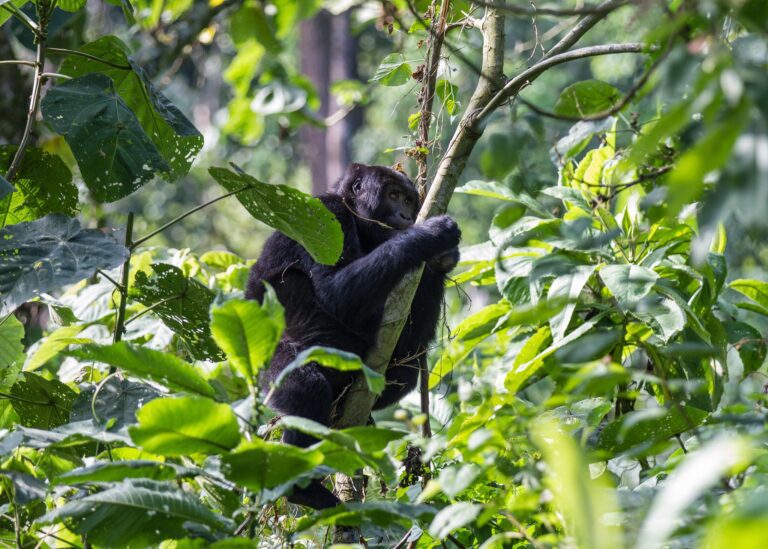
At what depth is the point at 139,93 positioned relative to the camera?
11.8 ft

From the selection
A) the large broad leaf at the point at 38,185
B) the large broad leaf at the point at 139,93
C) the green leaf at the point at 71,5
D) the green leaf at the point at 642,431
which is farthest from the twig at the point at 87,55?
the green leaf at the point at 642,431

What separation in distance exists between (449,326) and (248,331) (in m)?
1.98

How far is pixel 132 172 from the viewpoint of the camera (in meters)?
3.13

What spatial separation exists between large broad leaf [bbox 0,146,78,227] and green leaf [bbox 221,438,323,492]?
2010 millimetres

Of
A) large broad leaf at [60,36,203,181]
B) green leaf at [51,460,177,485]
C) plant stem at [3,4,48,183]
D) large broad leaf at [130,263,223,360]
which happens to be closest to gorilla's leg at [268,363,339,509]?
large broad leaf at [130,263,223,360]

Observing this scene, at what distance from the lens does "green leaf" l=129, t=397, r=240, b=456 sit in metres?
1.82

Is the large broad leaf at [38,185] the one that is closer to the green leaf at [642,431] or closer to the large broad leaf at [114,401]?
the large broad leaf at [114,401]

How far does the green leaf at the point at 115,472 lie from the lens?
6.22 ft

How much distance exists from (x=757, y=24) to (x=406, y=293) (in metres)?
2.19

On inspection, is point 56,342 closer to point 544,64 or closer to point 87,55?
point 87,55

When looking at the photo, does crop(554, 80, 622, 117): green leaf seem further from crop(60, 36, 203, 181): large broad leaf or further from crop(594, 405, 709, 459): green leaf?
crop(60, 36, 203, 181): large broad leaf

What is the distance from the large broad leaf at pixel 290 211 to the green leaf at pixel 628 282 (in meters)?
1.13

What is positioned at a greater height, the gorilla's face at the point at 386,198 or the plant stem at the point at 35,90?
the gorilla's face at the point at 386,198

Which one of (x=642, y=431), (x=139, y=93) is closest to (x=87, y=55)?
(x=139, y=93)
